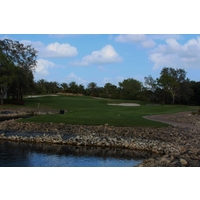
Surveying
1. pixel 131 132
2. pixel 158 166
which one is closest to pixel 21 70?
pixel 131 132

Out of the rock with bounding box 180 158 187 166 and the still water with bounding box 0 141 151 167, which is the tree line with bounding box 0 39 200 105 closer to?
the still water with bounding box 0 141 151 167

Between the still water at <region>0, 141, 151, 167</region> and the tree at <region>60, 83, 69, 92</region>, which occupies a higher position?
the tree at <region>60, 83, 69, 92</region>

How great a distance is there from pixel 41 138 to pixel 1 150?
13.1 feet

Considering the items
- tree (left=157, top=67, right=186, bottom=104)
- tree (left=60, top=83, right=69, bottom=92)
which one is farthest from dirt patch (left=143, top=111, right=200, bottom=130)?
tree (left=60, top=83, right=69, bottom=92)

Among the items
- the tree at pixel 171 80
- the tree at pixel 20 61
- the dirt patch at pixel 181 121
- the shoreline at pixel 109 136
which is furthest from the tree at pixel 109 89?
the shoreline at pixel 109 136

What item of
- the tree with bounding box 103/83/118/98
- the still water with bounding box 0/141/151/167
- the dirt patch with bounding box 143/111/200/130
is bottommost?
the still water with bounding box 0/141/151/167

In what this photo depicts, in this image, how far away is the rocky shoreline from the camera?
19.3 m

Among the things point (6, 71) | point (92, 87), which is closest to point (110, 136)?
point (6, 71)

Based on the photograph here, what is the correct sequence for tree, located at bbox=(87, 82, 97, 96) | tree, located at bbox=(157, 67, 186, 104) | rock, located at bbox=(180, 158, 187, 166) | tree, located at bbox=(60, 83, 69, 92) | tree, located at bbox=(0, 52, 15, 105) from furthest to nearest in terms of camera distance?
1. tree, located at bbox=(87, 82, 97, 96)
2. tree, located at bbox=(60, 83, 69, 92)
3. tree, located at bbox=(157, 67, 186, 104)
4. tree, located at bbox=(0, 52, 15, 105)
5. rock, located at bbox=(180, 158, 187, 166)

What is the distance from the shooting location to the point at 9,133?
910 inches

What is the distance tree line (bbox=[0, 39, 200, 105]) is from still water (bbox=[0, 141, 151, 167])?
29.1 m

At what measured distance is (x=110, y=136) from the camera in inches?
837

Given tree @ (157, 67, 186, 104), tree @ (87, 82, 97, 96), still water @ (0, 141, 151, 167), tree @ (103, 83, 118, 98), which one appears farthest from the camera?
tree @ (87, 82, 97, 96)

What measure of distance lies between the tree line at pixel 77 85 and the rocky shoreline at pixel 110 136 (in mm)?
24548
